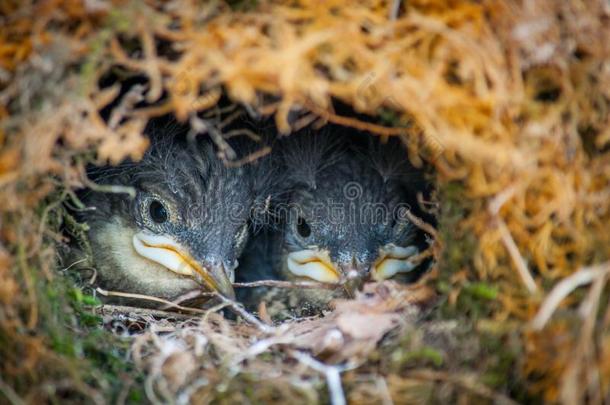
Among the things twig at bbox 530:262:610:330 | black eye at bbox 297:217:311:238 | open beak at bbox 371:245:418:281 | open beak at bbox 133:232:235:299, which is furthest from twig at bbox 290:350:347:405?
black eye at bbox 297:217:311:238

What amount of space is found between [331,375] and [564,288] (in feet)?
1.76

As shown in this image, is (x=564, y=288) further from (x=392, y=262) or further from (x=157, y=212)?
(x=157, y=212)

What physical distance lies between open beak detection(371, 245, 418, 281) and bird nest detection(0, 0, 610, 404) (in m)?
1.00

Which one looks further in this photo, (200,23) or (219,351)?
(219,351)

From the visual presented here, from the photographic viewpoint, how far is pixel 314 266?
2.62 m

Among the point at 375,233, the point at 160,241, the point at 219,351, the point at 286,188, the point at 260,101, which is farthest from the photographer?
the point at 286,188

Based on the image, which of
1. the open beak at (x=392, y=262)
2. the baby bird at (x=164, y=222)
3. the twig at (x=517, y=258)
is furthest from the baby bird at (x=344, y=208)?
the twig at (x=517, y=258)

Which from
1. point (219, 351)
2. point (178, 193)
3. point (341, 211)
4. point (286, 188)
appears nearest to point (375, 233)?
point (341, 211)

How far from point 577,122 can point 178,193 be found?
1.54 m

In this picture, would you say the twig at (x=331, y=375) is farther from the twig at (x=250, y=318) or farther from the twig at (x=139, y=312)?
the twig at (x=139, y=312)

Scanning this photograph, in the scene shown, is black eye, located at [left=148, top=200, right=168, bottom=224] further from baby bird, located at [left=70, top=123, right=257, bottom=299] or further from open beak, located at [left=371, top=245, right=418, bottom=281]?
open beak, located at [left=371, top=245, right=418, bottom=281]

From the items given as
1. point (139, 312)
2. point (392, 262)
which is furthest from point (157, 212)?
point (392, 262)

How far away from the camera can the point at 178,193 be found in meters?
2.47

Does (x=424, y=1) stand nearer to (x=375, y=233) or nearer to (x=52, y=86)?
(x=52, y=86)
